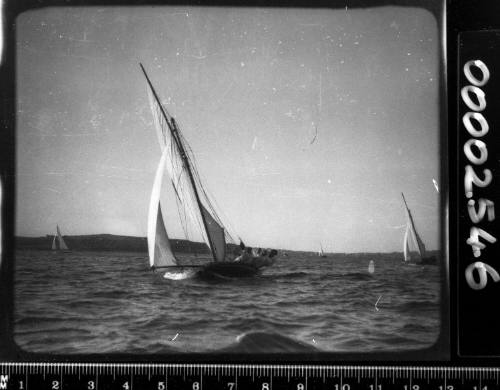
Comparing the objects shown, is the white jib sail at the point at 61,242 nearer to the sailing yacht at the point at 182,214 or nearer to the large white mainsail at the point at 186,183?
the sailing yacht at the point at 182,214

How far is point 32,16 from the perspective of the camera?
1.50 metres

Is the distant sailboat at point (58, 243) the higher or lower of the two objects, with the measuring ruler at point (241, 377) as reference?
higher

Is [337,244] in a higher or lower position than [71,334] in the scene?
higher

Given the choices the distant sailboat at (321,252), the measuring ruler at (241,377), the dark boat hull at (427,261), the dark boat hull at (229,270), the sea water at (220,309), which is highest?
Answer: the distant sailboat at (321,252)

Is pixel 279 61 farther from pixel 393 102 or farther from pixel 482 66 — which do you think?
pixel 482 66

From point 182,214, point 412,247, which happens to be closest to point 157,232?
point 182,214

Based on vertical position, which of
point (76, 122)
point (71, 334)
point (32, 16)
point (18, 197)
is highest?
point (32, 16)

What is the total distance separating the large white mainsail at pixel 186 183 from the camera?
1.46 m

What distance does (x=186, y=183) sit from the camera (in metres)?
1.49

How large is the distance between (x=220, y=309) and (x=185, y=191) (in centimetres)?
39

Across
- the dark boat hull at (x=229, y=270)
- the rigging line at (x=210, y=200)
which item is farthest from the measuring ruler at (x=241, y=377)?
the rigging line at (x=210, y=200)

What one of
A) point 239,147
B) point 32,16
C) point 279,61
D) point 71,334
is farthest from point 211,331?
point 32,16

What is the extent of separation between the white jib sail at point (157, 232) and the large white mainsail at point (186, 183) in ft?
0.13

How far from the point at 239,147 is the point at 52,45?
0.69 m
